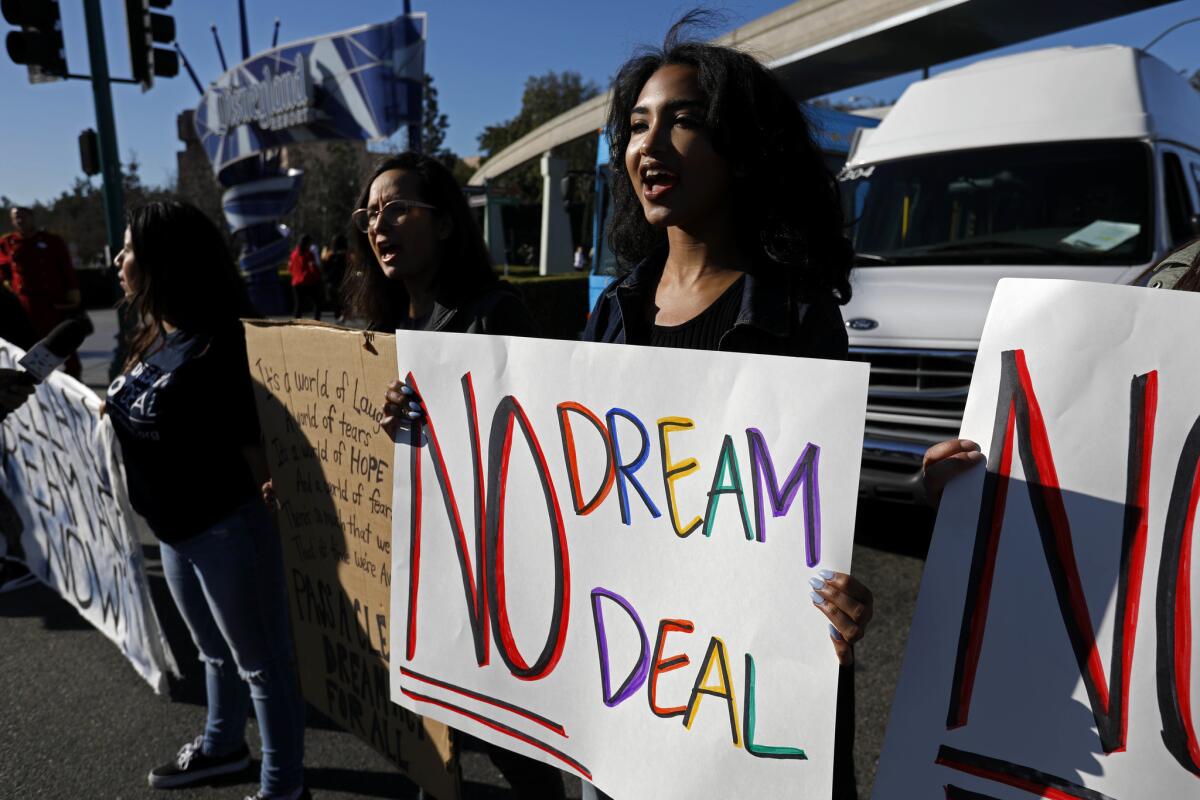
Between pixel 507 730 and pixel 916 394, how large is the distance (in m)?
2.92

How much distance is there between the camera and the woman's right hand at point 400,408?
64.4 inches

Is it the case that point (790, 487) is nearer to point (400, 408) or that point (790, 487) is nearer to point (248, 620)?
point (400, 408)

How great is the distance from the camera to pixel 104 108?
7840 millimetres

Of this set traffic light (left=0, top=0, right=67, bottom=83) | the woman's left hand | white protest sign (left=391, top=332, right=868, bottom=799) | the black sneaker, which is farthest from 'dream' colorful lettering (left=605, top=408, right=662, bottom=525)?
traffic light (left=0, top=0, right=67, bottom=83)

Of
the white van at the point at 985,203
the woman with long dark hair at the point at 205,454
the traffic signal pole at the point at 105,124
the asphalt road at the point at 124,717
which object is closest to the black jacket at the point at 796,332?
the asphalt road at the point at 124,717

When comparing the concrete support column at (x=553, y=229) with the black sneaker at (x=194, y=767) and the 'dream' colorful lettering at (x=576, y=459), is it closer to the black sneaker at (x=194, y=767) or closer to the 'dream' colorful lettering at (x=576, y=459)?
the black sneaker at (x=194, y=767)

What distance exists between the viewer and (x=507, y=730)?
1504mm

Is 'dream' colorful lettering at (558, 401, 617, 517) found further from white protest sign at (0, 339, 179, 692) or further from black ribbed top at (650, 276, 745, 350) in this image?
white protest sign at (0, 339, 179, 692)

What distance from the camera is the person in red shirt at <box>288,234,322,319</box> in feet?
46.7

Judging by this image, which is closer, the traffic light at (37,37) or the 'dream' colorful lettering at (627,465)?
the 'dream' colorful lettering at (627,465)

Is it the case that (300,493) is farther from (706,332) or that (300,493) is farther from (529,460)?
(706,332)

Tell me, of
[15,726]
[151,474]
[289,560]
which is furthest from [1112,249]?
[15,726]

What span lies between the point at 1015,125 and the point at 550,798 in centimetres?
451

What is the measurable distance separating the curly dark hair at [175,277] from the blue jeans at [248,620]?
556 millimetres
